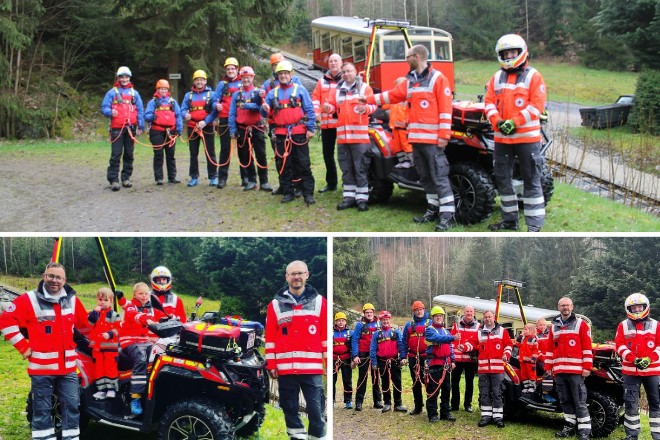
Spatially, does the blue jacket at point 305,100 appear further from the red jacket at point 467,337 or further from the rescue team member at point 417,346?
the red jacket at point 467,337

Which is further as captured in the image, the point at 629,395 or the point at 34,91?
the point at 34,91

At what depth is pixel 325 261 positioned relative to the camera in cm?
581

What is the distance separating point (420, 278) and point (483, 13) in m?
37.0

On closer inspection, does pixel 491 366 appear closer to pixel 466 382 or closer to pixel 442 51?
pixel 466 382

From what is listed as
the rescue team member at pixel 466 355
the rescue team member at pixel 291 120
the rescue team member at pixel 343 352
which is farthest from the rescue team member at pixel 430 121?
the rescue team member at pixel 343 352

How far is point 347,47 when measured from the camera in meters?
20.6

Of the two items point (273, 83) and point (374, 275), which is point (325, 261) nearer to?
point (374, 275)

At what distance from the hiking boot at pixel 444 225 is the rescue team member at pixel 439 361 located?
1.09 meters

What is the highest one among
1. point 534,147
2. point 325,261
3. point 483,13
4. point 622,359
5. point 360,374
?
point 483,13

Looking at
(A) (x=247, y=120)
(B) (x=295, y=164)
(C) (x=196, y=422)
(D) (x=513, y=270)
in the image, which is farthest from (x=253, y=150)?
(C) (x=196, y=422)

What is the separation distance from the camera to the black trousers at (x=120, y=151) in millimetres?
11055

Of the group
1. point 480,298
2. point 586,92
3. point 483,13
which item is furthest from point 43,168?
point 483,13

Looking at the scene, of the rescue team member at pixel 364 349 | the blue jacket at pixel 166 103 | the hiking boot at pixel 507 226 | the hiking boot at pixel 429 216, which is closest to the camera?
the rescue team member at pixel 364 349

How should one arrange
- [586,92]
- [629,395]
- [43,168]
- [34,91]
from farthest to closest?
[586,92], [34,91], [43,168], [629,395]
